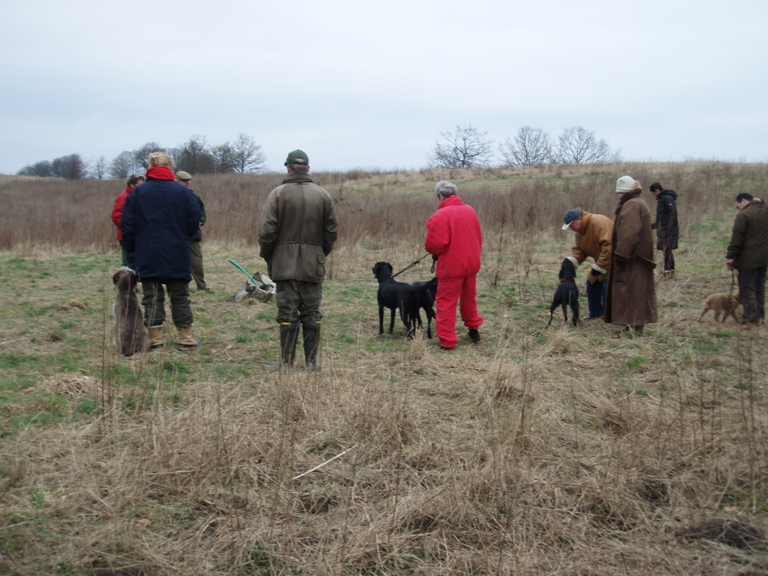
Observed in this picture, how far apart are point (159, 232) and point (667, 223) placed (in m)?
8.65

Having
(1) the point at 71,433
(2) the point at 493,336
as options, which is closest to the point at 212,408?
(1) the point at 71,433

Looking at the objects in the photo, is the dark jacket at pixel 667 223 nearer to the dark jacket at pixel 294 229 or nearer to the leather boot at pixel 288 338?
the dark jacket at pixel 294 229

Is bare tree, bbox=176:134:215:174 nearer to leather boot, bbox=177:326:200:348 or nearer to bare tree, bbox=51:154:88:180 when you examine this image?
bare tree, bbox=51:154:88:180

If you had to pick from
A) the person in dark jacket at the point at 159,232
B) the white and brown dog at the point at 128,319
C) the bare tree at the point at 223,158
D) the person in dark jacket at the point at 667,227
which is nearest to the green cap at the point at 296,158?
the person in dark jacket at the point at 159,232

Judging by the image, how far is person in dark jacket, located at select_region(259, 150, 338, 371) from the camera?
5.60 metres

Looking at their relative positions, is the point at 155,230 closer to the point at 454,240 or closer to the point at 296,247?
the point at 296,247

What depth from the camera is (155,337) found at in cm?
655

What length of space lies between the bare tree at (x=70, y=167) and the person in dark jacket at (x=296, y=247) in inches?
2108

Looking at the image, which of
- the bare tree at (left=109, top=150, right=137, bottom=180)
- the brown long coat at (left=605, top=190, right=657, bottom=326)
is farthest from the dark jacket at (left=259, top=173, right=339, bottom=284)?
the bare tree at (left=109, top=150, right=137, bottom=180)

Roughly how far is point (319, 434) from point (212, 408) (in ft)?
2.55

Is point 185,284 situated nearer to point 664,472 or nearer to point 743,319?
point 664,472

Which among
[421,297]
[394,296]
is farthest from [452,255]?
[394,296]

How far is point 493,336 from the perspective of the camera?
24.8 ft

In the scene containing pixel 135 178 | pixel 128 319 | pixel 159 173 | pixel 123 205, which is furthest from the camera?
pixel 123 205
